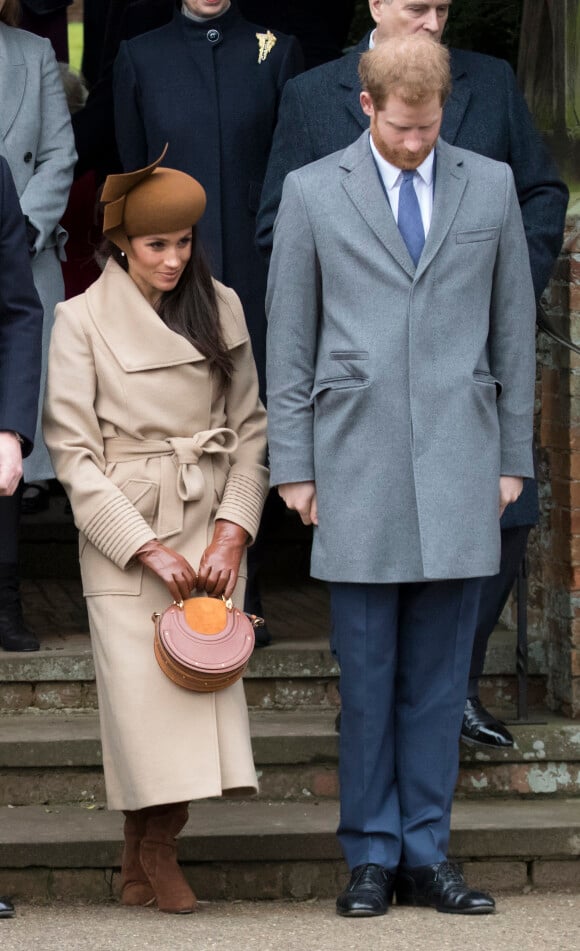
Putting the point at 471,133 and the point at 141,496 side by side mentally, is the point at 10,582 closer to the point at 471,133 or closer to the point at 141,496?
the point at 141,496

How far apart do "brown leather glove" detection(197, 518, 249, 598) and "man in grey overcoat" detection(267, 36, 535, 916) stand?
0.17m

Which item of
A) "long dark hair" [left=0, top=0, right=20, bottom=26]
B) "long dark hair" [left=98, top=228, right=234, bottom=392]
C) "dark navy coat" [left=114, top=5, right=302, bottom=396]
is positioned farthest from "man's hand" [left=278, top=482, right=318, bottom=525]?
"long dark hair" [left=0, top=0, right=20, bottom=26]

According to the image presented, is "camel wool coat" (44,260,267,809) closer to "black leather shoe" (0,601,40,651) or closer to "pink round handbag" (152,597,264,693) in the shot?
"pink round handbag" (152,597,264,693)

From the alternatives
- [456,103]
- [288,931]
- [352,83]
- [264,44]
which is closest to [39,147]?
[264,44]

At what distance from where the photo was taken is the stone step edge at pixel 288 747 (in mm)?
5102

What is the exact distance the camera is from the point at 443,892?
4250 mm

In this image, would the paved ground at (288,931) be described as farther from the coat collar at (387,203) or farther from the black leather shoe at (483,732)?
the coat collar at (387,203)

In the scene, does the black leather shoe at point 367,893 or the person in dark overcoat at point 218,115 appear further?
the person in dark overcoat at point 218,115

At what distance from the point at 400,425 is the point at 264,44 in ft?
5.85

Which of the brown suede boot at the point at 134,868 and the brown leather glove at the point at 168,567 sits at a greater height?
the brown leather glove at the point at 168,567

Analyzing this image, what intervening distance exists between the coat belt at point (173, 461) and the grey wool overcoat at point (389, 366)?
20cm

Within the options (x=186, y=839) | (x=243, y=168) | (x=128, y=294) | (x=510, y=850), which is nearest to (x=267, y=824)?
(x=186, y=839)

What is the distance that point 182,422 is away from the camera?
443 centimetres

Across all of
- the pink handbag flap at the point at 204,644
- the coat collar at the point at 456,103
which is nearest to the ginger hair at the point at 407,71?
the coat collar at the point at 456,103
